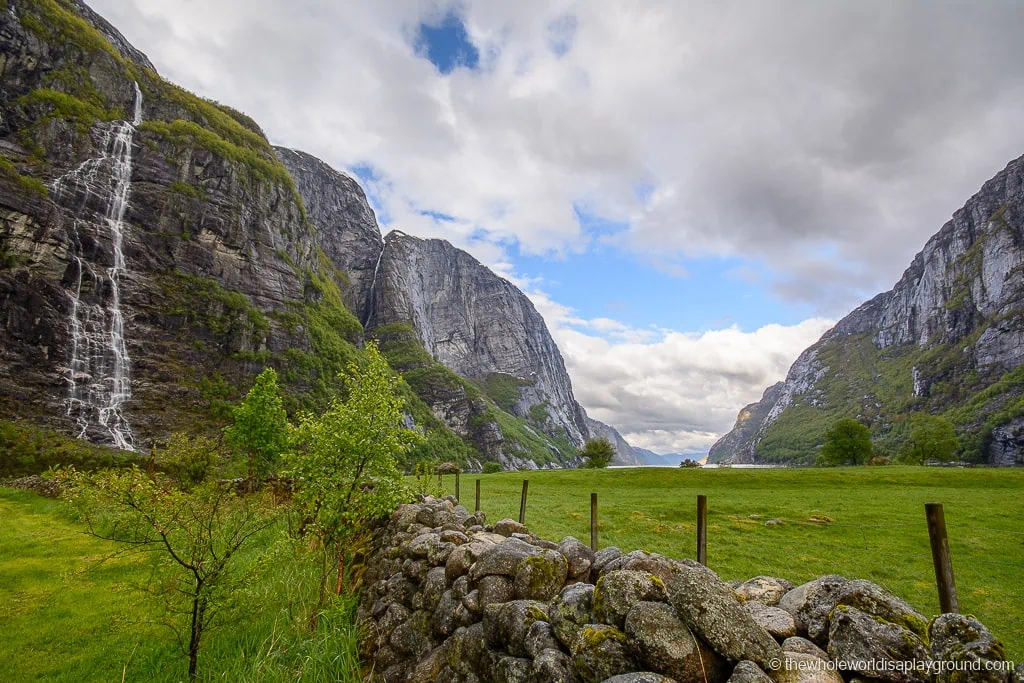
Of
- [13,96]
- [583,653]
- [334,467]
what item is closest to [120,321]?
[13,96]

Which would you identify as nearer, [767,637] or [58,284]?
[767,637]

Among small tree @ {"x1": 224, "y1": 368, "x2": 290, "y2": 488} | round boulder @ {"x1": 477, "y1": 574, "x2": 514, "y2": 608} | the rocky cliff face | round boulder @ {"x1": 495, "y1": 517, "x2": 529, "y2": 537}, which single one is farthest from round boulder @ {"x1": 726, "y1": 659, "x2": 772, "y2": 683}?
the rocky cliff face

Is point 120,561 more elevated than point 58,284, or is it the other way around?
point 58,284

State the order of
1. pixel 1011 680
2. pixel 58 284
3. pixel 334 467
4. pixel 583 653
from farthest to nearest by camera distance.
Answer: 1. pixel 58 284
2. pixel 334 467
3. pixel 583 653
4. pixel 1011 680

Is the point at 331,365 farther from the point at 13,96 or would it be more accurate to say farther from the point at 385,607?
the point at 385,607

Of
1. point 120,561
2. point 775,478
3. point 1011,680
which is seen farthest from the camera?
point 775,478

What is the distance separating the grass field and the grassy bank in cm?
933

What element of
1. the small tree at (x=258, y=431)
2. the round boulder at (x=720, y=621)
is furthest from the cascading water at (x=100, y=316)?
the round boulder at (x=720, y=621)

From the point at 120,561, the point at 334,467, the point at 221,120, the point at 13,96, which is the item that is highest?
the point at 221,120

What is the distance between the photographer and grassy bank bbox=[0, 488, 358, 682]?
8516 millimetres

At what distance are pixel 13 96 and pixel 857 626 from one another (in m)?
156

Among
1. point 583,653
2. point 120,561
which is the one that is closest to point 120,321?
point 120,561

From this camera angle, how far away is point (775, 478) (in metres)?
48.6

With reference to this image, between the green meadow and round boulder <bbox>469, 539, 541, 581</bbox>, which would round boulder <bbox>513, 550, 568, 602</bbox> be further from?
the green meadow
